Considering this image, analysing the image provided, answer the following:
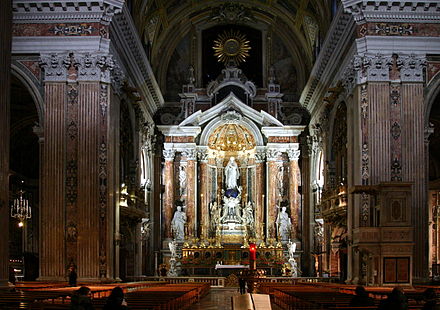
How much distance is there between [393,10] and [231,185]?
17134mm

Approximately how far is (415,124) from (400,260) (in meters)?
5.66

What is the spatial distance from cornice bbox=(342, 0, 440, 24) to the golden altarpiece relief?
14416 mm

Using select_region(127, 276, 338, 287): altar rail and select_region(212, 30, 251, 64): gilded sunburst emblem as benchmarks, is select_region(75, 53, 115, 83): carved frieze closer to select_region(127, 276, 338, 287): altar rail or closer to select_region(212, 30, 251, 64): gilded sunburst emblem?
select_region(127, 276, 338, 287): altar rail

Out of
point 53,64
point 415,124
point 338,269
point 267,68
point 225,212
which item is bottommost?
point 338,269

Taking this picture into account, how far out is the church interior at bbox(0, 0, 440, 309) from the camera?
25.8 meters

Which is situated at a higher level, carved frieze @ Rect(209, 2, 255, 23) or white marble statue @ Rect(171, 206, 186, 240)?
carved frieze @ Rect(209, 2, 255, 23)

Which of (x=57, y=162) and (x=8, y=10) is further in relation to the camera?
(x=57, y=162)

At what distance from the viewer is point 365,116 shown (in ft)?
87.6

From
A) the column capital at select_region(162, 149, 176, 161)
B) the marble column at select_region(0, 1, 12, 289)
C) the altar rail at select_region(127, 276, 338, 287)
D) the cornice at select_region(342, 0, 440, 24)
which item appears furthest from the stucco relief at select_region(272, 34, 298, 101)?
the marble column at select_region(0, 1, 12, 289)

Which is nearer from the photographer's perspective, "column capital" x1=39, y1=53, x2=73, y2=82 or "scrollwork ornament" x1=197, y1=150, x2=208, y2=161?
"column capital" x1=39, y1=53, x2=73, y2=82

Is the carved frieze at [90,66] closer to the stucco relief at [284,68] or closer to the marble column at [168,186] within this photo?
the marble column at [168,186]

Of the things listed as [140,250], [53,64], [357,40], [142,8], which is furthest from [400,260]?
[142,8]

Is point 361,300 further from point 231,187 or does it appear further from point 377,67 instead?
point 231,187

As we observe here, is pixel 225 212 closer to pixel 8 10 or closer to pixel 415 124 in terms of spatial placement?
pixel 415 124
